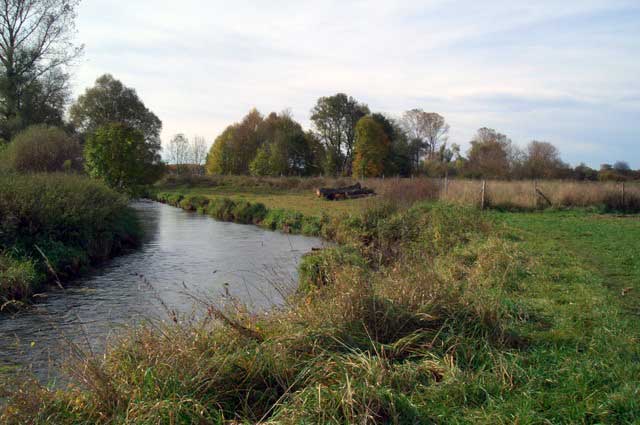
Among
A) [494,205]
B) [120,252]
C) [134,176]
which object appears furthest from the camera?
[134,176]

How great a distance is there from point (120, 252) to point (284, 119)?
47065 millimetres

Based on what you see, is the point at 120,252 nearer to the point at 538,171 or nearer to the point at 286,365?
the point at 286,365

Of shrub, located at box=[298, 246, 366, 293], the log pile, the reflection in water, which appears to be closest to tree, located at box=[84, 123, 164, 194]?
the reflection in water

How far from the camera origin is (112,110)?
1841 inches

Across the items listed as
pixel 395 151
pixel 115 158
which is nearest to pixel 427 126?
pixel 395 151

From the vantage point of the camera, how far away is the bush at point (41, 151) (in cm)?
2338

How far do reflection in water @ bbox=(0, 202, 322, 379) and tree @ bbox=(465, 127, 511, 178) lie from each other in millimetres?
24458

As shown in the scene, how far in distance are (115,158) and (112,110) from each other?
21.6 meters

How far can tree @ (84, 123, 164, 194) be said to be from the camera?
2698cm

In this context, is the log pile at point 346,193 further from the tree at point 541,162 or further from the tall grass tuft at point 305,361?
the tall grass tuft at point 305,361

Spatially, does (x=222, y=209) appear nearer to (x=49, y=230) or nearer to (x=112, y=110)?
(x=49, y=230)

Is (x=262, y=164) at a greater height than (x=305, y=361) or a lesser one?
greater

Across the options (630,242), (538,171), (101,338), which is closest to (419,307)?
(101,338)

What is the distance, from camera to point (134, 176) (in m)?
28.9
